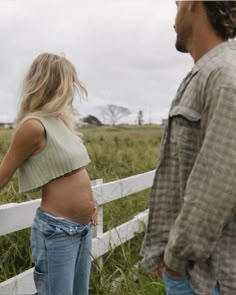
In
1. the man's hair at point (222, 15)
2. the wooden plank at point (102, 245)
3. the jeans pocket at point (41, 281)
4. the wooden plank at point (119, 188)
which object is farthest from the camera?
the wooden plank at point (119, 188)

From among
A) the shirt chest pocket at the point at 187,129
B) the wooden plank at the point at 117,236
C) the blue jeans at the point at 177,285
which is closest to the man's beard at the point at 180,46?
the shirt chest pocket at the point at 187,129

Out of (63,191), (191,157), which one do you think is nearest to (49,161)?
(63,191)

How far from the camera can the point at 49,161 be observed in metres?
2.90

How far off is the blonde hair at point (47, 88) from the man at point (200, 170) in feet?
3.87

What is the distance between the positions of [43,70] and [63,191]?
2.23 ft

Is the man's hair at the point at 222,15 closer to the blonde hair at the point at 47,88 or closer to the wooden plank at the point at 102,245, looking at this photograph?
the blonde hair at the point at 47,88

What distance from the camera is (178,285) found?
6.04 ft

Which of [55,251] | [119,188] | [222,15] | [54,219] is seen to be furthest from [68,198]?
[119,188]

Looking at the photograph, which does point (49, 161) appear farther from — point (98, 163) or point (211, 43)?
point (98, 163)

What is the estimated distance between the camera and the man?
1.67 metres

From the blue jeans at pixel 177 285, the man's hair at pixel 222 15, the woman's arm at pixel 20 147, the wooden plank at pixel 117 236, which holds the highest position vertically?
the man's hair at pixel 222 15

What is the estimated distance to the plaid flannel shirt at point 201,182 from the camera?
1667 mm

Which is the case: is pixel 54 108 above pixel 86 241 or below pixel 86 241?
above

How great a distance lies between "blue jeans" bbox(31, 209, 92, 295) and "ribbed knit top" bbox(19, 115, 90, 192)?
0.19 m
